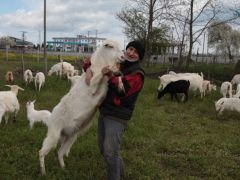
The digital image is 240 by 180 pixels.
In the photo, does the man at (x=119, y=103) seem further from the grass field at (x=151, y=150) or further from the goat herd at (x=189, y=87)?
the goat herd at (x=189, y=87)

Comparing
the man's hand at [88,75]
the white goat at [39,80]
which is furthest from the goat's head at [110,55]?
the white goat at [39,80]

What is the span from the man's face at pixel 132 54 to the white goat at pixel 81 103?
0.09 metres

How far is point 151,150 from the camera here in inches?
321

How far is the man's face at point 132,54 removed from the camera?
5.27m

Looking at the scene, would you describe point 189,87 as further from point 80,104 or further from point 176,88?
point 80,104

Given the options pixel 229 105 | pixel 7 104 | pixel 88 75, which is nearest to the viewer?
pixel 88 75

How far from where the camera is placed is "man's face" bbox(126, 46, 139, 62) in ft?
17.3

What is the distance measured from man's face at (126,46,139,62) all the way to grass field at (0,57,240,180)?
78.8 inches

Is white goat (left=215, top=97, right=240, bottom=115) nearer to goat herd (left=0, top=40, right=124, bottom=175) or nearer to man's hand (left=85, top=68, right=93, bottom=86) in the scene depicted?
goat herd (left=0, top=40, right=124, bottom=175)

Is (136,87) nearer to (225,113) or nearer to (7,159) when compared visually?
(7,159)

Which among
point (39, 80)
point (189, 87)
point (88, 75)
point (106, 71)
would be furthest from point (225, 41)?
point (106, 71)

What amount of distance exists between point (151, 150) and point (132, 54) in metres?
3.31

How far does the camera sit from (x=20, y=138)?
854 centimetres

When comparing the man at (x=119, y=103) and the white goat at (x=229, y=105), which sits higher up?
the man at (x=119, y=103)
